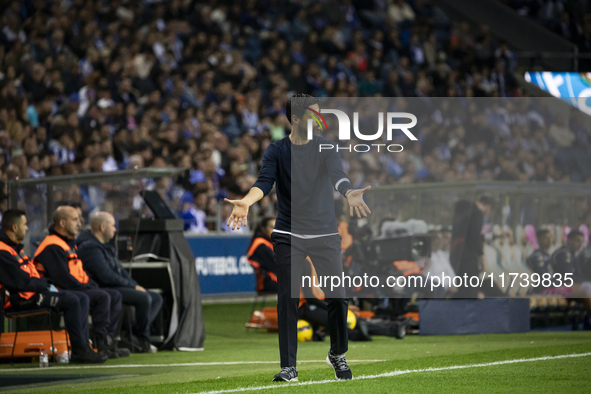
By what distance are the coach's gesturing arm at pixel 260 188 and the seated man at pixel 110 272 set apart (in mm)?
4047

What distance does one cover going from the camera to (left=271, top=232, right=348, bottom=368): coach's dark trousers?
6.41 meters

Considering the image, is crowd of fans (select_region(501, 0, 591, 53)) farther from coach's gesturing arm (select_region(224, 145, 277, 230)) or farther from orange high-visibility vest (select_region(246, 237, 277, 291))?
coach's gesturing arm (select_region(224, 145, 277, 230))

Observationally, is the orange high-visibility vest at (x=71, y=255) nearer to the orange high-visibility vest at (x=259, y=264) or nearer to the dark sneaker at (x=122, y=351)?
the dark sneaker at (x=122, y=351)

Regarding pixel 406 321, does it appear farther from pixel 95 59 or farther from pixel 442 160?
pixel 95 59

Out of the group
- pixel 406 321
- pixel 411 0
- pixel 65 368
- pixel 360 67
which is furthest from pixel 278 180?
pixel 411 0

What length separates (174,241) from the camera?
1070 cm

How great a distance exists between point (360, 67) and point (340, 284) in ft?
56.0

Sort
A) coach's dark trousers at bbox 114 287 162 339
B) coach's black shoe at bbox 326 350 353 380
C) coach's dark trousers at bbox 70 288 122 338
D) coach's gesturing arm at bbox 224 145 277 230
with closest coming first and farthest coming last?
coach's gesturing arm at bbox 224 145 277 230 → coach's black shoe at bbox 326 350 353 380 → coach's dark trousers at bbox 70 288 122 338 → coach's dark trousers at bbox 114 287 162 339

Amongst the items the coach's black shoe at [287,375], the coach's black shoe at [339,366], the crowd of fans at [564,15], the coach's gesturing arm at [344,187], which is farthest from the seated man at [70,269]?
the crowd of fans at [564,15]

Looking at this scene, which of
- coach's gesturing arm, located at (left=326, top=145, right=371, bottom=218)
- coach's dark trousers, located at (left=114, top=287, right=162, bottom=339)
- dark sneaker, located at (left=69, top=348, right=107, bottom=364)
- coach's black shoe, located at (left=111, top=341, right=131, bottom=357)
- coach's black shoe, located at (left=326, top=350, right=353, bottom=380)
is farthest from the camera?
coach's dark trousers, located at (left=114, top=287, right=162, bottom=339)

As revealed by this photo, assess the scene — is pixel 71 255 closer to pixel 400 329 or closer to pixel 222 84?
pixel 400 329

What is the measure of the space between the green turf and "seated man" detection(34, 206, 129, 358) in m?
0.38

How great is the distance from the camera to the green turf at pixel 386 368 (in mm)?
6281

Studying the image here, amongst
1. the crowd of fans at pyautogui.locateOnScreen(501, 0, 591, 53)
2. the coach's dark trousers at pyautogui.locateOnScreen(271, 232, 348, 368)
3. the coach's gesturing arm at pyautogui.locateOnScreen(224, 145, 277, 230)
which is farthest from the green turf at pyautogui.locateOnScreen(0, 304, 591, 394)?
the crowd of fans at pyautogui.locateOnScreen(501, 0, 591, 53)
